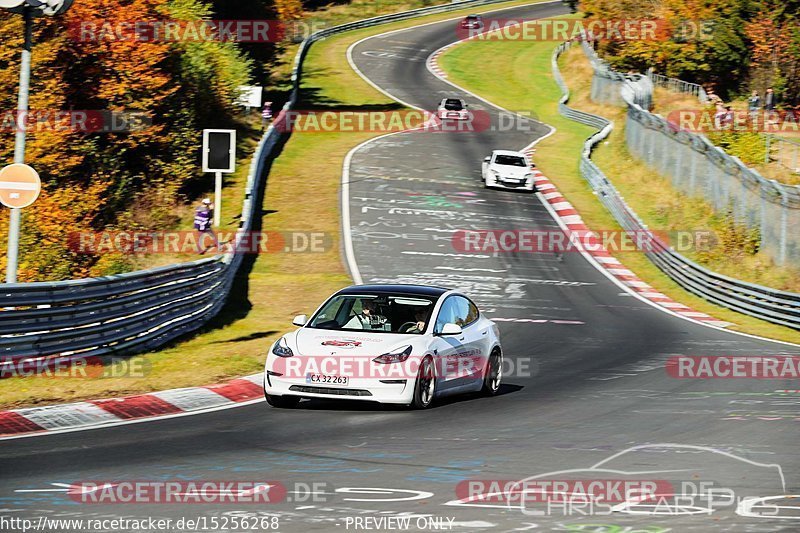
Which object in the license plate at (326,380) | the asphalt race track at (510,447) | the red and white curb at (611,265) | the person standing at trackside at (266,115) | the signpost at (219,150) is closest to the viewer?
the asphalt race track at (510,447)

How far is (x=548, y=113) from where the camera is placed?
6356cm

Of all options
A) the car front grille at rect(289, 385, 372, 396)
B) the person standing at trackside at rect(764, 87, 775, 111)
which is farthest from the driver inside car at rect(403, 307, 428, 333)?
the person standing at trackside at rect(764, 87, 775, 111)

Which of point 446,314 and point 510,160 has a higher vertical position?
point 510,160

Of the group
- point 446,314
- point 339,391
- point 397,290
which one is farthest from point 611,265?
point 339,391

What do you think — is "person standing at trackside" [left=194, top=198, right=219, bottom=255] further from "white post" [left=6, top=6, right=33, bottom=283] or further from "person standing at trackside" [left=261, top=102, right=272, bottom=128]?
"person standing at trackside" [left=261, top=102, right=272, bottom=128]

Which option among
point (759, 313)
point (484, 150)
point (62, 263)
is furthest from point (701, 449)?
point (484, 150)

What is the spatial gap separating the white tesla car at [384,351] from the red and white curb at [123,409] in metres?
1.00

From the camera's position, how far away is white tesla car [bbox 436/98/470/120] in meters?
58.7

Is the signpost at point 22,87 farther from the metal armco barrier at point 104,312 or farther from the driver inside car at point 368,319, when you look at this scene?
the driver inside car at point 368,319

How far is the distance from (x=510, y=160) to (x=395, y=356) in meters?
31.2

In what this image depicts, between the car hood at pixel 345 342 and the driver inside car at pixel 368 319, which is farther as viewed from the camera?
the driver inside car at pixel 368 319

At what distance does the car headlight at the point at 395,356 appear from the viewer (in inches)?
510

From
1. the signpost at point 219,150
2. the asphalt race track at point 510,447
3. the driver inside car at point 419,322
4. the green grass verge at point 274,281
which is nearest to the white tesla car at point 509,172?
the green grass verge at point 274,281

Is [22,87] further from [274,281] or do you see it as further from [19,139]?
[274,281]
